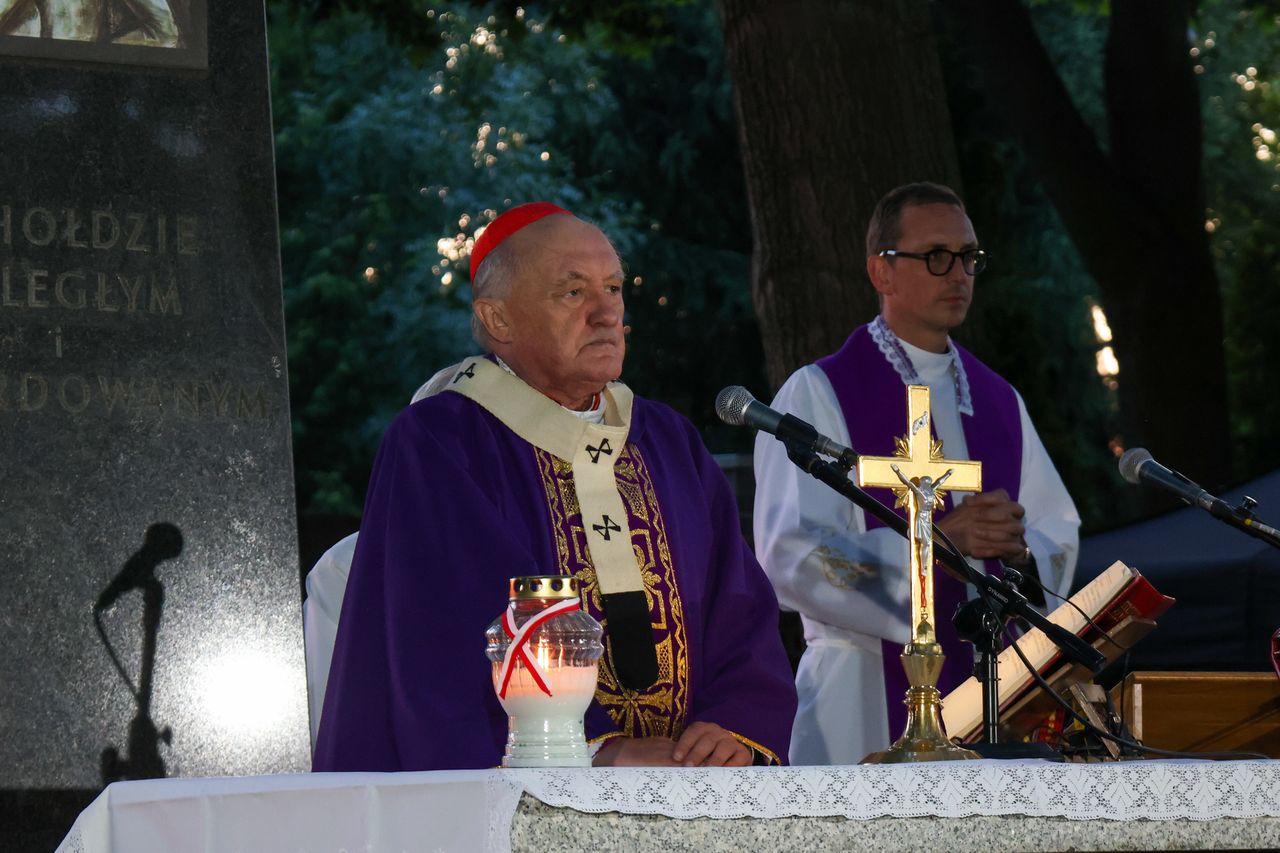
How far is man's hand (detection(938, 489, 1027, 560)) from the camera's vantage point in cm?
508

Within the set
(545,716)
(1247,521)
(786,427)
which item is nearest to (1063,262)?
(1247,521)

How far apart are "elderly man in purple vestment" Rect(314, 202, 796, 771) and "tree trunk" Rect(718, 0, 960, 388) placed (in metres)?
3.24

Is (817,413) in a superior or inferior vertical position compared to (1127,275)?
inferior

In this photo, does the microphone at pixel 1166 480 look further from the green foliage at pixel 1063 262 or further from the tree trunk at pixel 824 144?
the green foliage at pixel 1063 262

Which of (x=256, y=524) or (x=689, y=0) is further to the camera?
(x=689, y=0)

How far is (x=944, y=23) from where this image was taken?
18016 mm

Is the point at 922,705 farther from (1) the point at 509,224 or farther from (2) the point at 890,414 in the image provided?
(2) the point at 890,414

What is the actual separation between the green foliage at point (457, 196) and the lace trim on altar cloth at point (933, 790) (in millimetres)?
21482

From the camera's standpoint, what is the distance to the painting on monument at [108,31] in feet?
17.3

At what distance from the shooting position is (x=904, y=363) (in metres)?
6.09

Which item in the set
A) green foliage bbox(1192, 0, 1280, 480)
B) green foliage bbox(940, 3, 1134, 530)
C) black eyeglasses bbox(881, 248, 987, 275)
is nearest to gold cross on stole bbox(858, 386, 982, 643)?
black eyeglasses bbox(881, 248, 987, 275)

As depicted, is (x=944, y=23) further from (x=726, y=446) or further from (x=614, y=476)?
(x=614, y=476)

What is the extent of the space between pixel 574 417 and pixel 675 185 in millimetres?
20727

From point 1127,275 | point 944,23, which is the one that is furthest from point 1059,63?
point 1127,275
